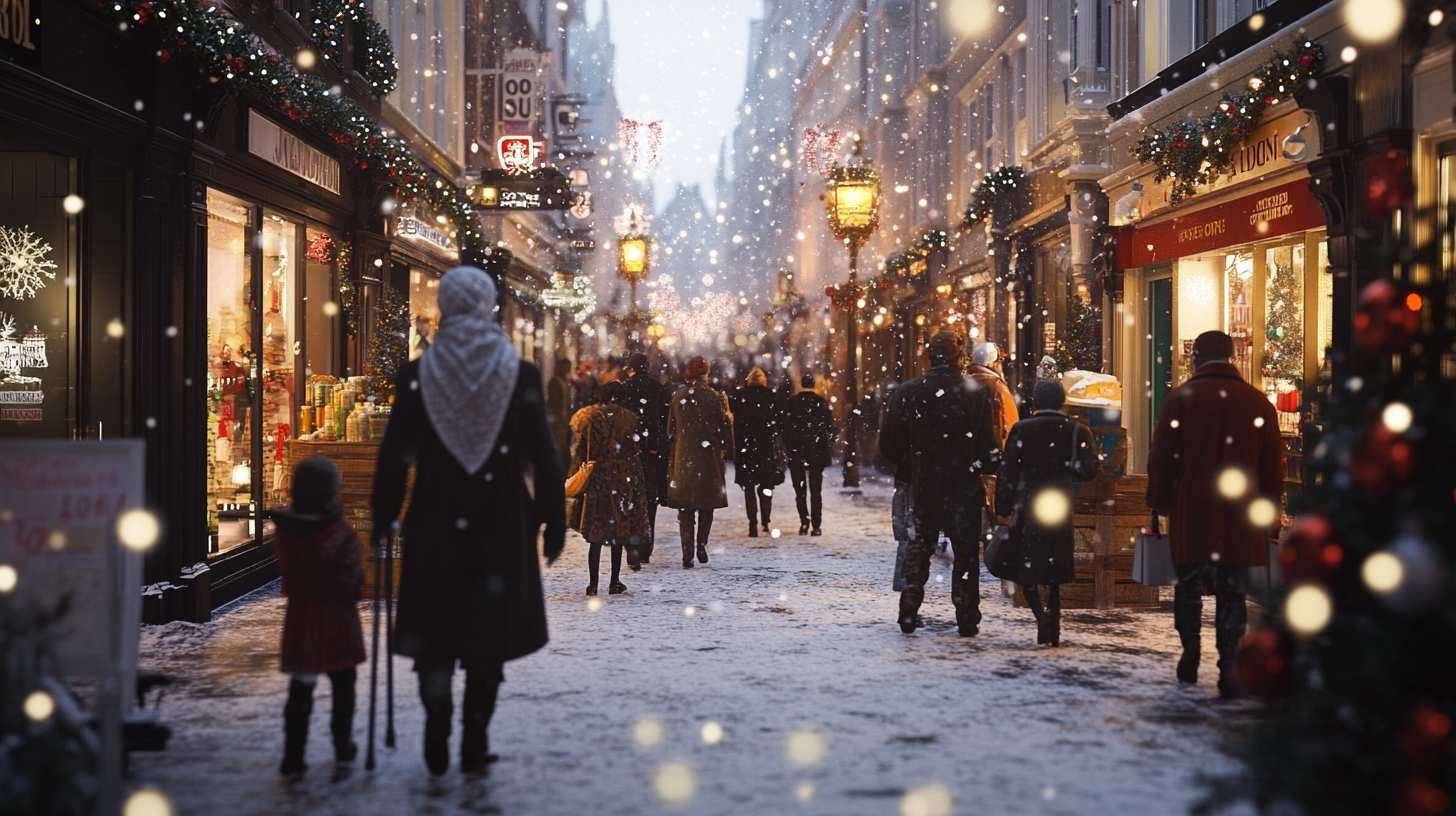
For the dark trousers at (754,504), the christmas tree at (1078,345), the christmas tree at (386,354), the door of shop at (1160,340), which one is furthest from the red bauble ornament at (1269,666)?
the door of shop at (1160,340)

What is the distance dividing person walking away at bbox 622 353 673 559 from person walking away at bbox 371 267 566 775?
6.19 meters

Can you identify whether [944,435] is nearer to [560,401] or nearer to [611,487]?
[611,487]

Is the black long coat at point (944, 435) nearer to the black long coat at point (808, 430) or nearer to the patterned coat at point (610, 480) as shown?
the patterned coat at point (610, 480)

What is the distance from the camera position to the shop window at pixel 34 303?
841 centimetres

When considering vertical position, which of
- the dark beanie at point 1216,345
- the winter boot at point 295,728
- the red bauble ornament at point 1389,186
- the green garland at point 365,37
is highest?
the green garland at point 365,37

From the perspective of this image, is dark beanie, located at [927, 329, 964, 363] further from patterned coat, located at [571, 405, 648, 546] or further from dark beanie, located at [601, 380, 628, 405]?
dark beanie, located at [601, 380, 628, 405]

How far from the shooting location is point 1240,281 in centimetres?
1218

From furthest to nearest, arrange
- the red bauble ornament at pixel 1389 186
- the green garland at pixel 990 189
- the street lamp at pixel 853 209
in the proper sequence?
the street lamp at pixel 853 209 < the green garland at pixel 990 189 < the red bauble ornament at pixel 1389 186

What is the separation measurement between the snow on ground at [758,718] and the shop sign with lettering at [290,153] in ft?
12.4

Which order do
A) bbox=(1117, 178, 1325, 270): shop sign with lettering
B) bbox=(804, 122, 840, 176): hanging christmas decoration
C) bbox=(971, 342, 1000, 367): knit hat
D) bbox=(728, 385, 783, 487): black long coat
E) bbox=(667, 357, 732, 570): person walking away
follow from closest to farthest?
bbox=(1117, 178, 1325, 270): shop sign with lettering
bbox=(971, 342, 1000, 367): knit hat
bbox=(667, 357, 732, 570): person walking away
bbox=(728, 385, 783, 487): black long coat
bbox=(804, 122, 840, 176): hanging christmas decoration

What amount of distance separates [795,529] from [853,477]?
16.3 feet

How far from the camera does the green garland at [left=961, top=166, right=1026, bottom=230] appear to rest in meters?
17.9

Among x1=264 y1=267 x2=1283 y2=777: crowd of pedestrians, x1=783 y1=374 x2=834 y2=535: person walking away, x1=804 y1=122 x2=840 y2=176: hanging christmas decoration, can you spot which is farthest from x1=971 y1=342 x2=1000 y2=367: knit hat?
x1=804 y1=122 x2=840 y2=176: hanging christmas decoration

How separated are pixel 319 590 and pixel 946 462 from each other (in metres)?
4.28
